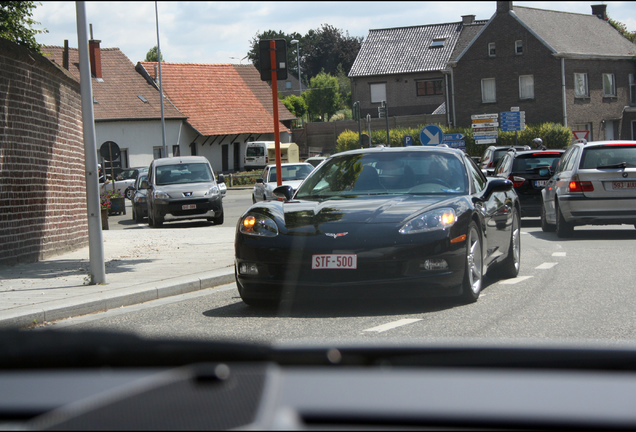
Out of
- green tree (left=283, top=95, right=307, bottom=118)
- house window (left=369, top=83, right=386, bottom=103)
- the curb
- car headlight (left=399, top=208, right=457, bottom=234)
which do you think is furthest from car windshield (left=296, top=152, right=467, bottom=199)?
green tree (left=283, top=95, right=307, bottom=118)

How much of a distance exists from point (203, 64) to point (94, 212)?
60349mm

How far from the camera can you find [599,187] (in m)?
Answer: 14.6

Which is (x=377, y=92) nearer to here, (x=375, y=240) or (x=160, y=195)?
(x=160, y=195)

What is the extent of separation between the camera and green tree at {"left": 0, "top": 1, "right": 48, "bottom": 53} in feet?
49.9

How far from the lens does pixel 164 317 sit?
7812mm

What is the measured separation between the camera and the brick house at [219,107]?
2480 inches

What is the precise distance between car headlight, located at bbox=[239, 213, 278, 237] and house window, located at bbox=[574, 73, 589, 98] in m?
51.1

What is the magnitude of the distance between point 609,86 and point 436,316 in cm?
5561

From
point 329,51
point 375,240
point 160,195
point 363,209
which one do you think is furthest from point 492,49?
point 329,51

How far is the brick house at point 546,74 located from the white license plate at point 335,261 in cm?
4977

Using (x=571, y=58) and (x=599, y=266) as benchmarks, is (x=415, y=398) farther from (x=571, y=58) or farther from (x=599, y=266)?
(x=571, y=58)

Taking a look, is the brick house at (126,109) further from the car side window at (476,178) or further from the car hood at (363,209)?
the car hood at (363,209)

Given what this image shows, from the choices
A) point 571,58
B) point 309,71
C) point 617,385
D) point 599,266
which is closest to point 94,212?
point 599,266

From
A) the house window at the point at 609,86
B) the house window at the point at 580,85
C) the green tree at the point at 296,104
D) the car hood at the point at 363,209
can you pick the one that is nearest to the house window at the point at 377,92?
the house window at the point at 609,86
